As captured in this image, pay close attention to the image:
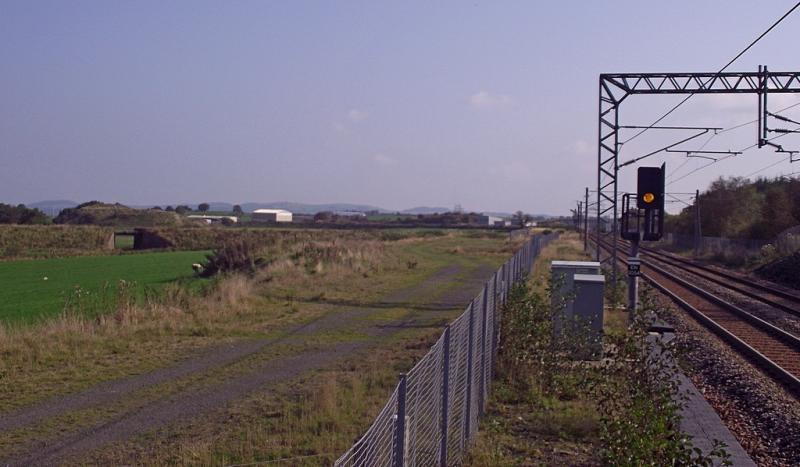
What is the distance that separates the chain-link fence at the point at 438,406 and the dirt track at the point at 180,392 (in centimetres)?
373

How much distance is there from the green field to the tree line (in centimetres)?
4254

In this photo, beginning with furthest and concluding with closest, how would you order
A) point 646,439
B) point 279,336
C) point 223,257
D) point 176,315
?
1. point 223,257
2. point 176,315
3. point 279,336
4. point 646,439

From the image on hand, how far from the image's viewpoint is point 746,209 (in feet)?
268

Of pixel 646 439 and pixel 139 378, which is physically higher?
pixel 646 439

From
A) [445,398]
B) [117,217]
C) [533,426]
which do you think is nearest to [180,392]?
[533,426]

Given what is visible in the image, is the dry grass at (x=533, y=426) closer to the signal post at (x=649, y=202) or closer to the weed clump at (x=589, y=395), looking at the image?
the weed clump at (x=589, y=395)

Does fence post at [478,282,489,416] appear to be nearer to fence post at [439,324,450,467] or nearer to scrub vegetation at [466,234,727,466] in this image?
scrub vegetation at [466,234,727,466]

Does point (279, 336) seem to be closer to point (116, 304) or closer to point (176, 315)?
point (176, 315)

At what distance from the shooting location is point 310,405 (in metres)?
10.7

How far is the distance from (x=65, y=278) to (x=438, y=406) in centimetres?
4056

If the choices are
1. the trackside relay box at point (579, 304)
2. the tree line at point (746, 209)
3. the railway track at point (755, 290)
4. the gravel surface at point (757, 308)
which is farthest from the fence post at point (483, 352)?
the tree line at point (746, 209)

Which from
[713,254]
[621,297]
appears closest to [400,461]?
[621,297]

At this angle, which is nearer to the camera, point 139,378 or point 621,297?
point 139,378

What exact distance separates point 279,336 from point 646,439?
40.9 ft
